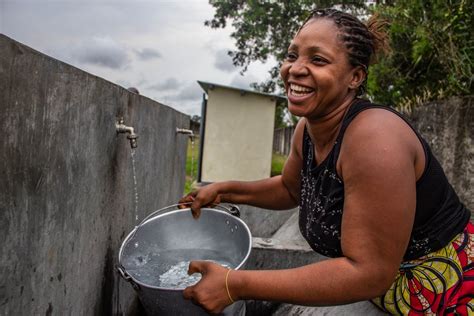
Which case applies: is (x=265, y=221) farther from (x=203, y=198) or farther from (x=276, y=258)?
(x=203, y=198)

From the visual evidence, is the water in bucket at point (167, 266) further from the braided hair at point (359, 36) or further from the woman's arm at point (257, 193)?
the braided hair at point (359, 36)

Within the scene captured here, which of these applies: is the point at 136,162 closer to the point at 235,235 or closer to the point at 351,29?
the point at 235,235

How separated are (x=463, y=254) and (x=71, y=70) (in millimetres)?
1641

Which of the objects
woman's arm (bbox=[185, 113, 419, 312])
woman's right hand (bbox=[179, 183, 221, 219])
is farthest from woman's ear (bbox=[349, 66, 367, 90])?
woman's right hand (bbox=[179, 183, 221, 219])

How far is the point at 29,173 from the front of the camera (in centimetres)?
139

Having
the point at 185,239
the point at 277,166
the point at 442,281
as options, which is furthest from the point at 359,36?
the point at 277,166

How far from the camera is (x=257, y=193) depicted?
2291 mm

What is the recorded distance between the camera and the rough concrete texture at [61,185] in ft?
4.23

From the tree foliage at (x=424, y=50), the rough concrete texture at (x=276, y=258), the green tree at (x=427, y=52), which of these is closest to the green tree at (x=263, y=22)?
the tree foliage at (x=424, y=50)

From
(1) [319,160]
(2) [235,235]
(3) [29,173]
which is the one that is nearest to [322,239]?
(1) [319,160]

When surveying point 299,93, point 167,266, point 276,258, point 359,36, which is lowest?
point 276,258

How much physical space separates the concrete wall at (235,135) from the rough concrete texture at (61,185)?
6.63 m

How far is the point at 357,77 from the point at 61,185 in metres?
1.20

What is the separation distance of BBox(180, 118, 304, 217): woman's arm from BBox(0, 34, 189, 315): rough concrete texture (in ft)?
1.58
